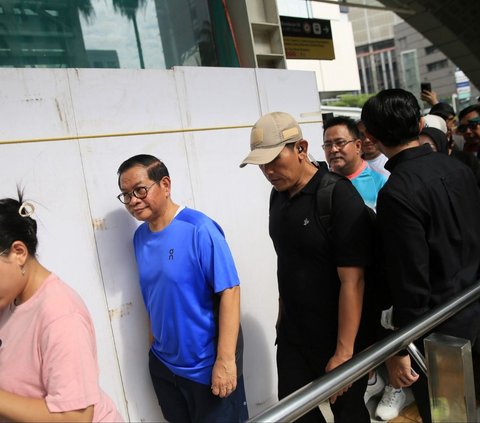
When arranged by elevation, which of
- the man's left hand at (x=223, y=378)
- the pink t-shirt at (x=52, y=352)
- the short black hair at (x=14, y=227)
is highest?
the short black hair at (x=14, y=227)

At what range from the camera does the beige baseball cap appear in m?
1.75

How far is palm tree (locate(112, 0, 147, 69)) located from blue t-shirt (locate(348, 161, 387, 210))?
163 centimetres

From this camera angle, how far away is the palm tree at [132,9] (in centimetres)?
277

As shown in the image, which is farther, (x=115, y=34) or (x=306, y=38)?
(x=306, y=38)

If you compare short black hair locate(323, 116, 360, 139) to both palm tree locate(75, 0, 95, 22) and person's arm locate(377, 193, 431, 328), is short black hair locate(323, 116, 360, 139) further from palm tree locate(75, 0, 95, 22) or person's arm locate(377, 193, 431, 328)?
palm tree locate(75, 0, 95, 22)

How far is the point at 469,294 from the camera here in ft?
4.90

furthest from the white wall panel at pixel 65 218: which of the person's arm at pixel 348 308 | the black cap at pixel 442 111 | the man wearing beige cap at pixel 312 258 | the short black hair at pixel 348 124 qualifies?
the black cap at pixel 442 111

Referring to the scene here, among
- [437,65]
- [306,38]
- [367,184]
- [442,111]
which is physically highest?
[437,65]

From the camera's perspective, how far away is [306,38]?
15.9 ft

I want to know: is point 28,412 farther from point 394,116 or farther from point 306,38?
point 306,38

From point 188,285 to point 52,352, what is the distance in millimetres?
901

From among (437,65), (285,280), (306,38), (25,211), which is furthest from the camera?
(437,65)

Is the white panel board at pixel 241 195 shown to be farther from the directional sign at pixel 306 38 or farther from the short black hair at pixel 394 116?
the directional sign at pixel 306 38

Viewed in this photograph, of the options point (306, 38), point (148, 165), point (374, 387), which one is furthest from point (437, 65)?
point (148, 165)
